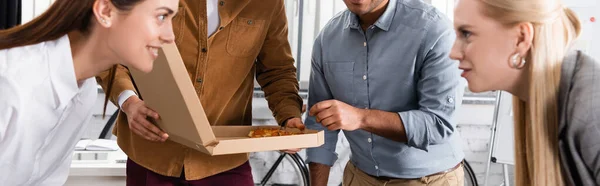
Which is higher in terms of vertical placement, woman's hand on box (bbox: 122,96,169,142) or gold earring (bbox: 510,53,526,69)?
gold earring (bbox: 510,53,526,69)

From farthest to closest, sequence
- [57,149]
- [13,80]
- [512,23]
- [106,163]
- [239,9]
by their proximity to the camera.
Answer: [106,163]
[239,9]
[57,149]
[13,80]
[512,23]

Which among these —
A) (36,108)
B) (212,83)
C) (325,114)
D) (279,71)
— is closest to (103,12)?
(36,108)

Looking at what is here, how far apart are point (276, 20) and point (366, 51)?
0.29m

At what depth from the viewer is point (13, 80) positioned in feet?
4.88

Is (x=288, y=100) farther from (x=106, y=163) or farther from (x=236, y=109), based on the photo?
(x=106, y=163)

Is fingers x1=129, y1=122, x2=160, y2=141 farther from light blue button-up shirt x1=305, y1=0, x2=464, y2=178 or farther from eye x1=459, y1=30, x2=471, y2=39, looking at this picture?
eye x1=459, y1=30, x2=471, y2=39

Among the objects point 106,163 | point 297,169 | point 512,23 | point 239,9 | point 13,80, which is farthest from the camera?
point 297,169

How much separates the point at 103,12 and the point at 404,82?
3.06 ft

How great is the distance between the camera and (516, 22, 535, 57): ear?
1.35 meters

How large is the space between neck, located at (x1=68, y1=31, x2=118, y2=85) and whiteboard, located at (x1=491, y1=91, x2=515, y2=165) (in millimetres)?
2741

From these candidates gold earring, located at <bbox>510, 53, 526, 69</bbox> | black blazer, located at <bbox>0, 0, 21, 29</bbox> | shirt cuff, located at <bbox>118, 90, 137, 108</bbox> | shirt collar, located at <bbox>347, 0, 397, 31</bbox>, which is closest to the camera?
gold earring, located at <bbox>510, 53, 526, 69</bbox>

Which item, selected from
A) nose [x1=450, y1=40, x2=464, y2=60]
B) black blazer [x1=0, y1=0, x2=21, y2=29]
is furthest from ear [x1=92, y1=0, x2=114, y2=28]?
black blazer [x1=0, y1=0, x2=21, y2=29]

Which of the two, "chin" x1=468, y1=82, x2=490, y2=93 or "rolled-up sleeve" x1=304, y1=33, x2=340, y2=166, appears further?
"rolled-up sleeve" x1=304, y1=33, x2=340, y2=166

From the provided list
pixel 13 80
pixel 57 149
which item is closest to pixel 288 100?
pixel 57 149
